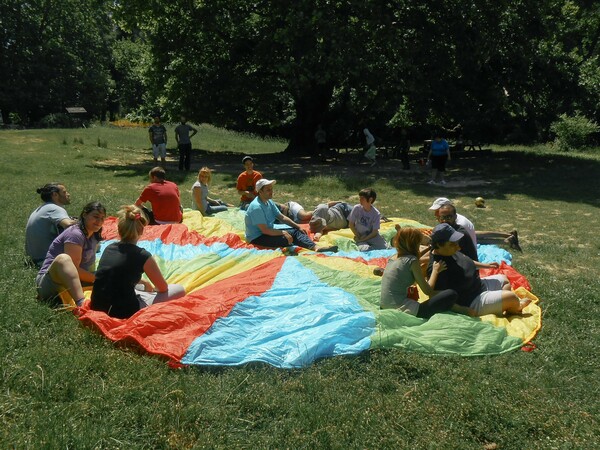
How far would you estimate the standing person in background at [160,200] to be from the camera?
9.76 metres

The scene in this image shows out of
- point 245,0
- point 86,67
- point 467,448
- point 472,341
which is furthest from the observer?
point 86,67

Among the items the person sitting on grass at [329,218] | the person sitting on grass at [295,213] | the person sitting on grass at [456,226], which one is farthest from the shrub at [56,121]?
the person sitting on grass at [456,226]

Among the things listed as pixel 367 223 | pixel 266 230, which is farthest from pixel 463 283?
pixel 266 230

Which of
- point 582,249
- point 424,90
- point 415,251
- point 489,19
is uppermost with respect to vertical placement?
point 489,19

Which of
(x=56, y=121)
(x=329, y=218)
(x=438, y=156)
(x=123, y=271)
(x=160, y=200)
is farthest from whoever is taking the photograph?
(x=56, y=121)

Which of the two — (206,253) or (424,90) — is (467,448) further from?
(424,90)

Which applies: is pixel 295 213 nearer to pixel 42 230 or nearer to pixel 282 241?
pixel 282 241

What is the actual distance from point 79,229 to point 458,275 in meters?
4.08

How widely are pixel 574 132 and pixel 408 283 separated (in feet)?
94.5

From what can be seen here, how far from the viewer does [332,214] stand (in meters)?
10.0

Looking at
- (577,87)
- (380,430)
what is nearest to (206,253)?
(380,430)

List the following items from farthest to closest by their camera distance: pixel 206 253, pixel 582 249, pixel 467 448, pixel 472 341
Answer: pixel 582 249 < pixel 206 253 < pixel 472 341 < pixel 467 448

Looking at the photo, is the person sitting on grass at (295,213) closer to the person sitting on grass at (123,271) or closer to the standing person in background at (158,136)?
the person sitting on grass at (123,271)

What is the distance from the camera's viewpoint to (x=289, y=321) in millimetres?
5555
